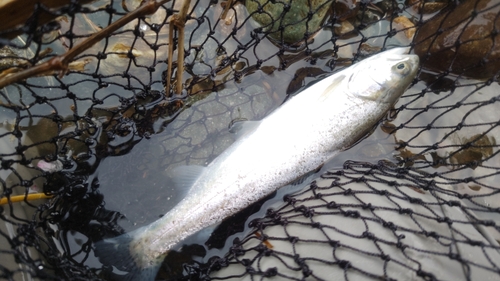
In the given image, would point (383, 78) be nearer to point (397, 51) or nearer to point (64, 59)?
point (397, 51)

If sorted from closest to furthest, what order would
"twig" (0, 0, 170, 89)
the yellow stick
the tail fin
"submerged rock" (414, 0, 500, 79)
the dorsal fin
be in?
"twig" (0, 0, 170, 89) → the yellow stick → the tail fin → the dorsal fin → "submerged rock" (414, 0, 500, 79)

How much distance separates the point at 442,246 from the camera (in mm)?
2205

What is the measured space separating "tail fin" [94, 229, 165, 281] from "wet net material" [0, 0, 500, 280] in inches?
6.5

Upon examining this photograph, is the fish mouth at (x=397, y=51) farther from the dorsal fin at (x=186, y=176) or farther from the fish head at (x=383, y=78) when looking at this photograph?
the dorsal fin at (x=186, y=176)

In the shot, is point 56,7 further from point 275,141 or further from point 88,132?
point 275,141

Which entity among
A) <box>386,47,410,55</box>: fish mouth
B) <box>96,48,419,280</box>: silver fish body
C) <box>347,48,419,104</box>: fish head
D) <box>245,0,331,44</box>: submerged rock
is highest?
<box>245,0,331,44</box>: submerged rock

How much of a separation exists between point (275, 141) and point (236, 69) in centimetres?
99

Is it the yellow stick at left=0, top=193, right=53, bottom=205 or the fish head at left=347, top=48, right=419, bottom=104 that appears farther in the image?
the fish head at left=347, top=48, right=419, bottom=104

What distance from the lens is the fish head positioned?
2787mm

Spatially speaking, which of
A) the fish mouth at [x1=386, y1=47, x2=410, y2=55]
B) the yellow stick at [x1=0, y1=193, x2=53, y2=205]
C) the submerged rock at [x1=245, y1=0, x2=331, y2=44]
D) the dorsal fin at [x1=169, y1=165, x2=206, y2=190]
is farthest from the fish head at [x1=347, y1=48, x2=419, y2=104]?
the yellow stick at [x1=0, y1=193, x2=53, y2=205]

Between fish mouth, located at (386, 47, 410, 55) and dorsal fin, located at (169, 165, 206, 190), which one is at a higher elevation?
fish mouth, located at (386, 47, 410, 55)

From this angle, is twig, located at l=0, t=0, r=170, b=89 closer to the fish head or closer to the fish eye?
the fish head

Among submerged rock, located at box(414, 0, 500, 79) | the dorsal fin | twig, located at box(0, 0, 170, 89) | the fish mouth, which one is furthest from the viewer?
submerged rock, located at box(414, 0, 500, 79)

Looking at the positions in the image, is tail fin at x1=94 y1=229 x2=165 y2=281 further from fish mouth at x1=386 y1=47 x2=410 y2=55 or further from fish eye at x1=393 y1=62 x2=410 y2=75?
fish mouth at x1=386 y1=47 x2=410 y2=55
